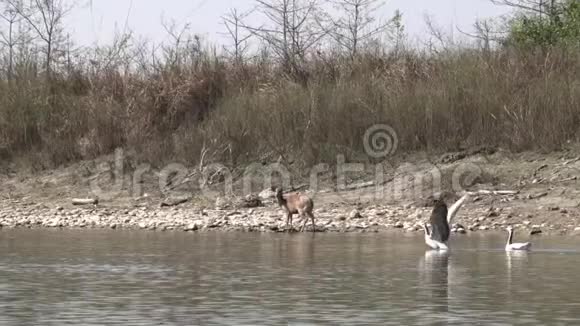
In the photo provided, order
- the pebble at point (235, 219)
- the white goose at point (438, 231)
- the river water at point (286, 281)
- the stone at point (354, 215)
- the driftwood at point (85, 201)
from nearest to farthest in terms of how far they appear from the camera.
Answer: the river water at point (286, 281), the white goose at point (438, 231), the pebble at point (235, 219), the stone at point (354, 215), the driftwood at point (85, 201)

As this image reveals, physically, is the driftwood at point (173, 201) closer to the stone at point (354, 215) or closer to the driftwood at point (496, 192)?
the stone at point (354, 215)

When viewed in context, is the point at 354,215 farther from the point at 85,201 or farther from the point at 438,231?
the point at 85,201

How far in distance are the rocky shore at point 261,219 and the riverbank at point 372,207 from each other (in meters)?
0.01

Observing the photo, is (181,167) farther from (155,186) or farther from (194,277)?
(194,277)

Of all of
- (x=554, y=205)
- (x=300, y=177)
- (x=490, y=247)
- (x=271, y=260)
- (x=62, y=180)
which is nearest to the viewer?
(x=271, y=260)

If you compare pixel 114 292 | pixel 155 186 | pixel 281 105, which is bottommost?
pixel 114 292

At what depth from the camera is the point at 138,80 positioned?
82.1 feet

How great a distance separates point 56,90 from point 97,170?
3.26 meters

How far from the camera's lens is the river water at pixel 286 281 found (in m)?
9.56

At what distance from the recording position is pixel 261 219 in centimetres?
1923

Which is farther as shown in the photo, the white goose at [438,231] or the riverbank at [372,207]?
the riverbank at [372,207]

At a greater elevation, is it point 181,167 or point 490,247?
point 181,167

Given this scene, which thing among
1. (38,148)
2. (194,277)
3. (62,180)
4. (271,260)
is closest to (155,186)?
(62,180)

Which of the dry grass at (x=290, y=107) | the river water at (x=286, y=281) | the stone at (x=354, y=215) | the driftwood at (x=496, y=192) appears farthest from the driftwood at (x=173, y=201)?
the driftwood at (x=496, y=192)
